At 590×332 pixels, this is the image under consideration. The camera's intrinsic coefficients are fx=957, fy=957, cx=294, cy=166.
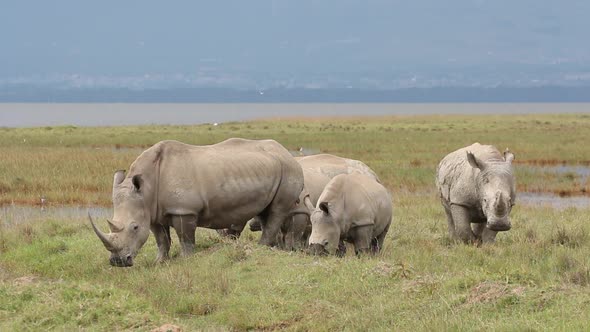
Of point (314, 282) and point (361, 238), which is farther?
point (361, 238)

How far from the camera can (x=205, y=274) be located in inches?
465

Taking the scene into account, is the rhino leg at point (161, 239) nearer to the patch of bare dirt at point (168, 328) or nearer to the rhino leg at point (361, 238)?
the rhino leg at point (361, 238)

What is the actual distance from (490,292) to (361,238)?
443 cm

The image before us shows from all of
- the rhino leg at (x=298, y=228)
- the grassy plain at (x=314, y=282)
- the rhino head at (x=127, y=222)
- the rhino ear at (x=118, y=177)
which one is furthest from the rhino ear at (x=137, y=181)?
the rhino leg at (x=298, y=228)

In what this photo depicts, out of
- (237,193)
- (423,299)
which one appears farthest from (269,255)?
(423,299)

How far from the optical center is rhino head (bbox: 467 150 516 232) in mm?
13625

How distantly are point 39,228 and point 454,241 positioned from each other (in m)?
7.07

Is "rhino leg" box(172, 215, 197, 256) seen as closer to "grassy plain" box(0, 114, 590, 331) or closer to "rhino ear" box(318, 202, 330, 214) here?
"grassy plain" box(0, 114, 590, 331)

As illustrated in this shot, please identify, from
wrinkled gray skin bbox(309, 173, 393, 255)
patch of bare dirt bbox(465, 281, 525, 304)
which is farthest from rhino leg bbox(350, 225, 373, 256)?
patch of bare dirt bbox(465, 281, 525, 304)

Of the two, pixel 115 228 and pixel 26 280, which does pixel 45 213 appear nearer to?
pixel 115 228

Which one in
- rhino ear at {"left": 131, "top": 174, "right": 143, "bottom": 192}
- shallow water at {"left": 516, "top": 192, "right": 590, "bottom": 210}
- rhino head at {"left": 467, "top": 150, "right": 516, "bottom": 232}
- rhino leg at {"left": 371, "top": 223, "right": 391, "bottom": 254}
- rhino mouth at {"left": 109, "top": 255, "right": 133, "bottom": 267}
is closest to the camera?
rhino mouth at {"left": 109, "top": 255, "right": 133, "bottom": 267}

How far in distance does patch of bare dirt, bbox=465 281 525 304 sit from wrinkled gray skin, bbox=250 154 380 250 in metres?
4.20

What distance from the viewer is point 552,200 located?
24484 mm

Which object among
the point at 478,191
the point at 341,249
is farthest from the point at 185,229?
the point at 478,191
